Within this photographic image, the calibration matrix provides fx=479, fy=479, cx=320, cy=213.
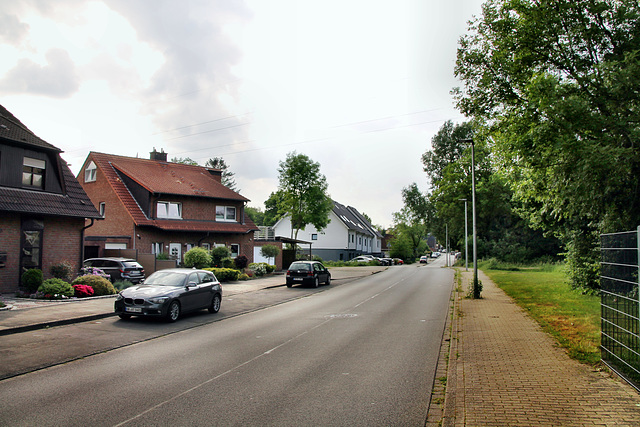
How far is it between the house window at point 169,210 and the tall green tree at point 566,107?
22448 mm

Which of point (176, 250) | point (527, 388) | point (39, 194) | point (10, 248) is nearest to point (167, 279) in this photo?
point (10, 248)

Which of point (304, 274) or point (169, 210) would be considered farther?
point (169, 210)

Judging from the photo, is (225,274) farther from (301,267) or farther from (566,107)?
(566,107)

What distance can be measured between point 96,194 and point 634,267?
3683cm

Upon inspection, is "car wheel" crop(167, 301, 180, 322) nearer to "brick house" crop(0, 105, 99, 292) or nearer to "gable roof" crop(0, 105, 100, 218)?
"brick house" crop(0, 105, 99, 292)

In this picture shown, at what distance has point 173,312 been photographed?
45.6 ft

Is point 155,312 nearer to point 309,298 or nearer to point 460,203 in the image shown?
point 309,298

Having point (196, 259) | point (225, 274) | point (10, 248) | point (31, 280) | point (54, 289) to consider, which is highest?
point (10, 248)

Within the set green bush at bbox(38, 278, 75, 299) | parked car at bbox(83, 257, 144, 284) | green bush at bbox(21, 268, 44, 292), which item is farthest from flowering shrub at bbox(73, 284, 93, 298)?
parked car at bbox(83, 257, 144, 284)

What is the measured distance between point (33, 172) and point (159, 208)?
14693 mm

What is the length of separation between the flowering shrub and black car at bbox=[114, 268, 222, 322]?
464cm

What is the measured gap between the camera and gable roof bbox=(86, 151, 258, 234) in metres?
34.0

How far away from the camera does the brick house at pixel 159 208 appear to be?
3325cm

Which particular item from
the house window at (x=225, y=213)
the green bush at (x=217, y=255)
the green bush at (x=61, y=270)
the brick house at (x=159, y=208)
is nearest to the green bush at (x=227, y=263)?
the green bush at (x=217, y=255)
